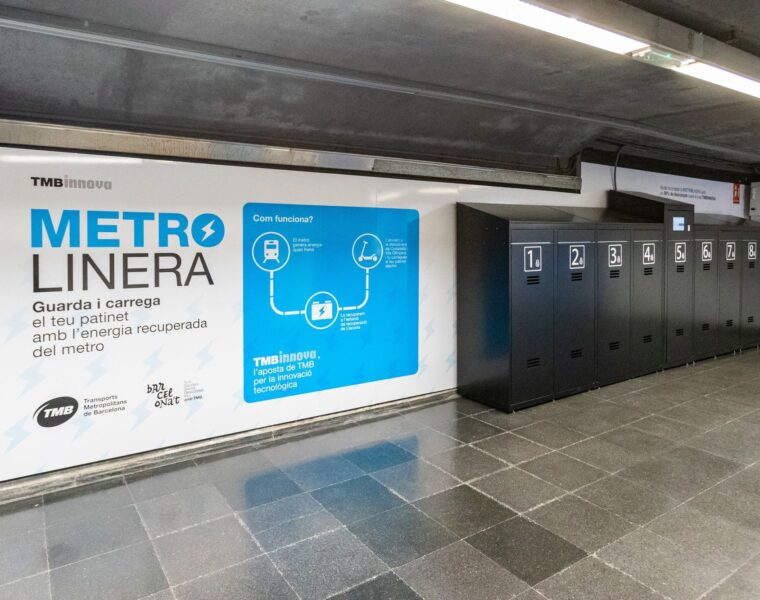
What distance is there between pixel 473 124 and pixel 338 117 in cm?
142

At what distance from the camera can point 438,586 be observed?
263 cm

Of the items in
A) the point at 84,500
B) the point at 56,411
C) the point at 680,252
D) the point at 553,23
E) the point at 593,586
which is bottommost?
the point at 593,586

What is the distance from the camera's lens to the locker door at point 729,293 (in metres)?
7.54

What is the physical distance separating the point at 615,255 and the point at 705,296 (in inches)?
85.6

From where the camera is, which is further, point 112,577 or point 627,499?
point 627,499

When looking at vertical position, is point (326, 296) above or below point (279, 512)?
above

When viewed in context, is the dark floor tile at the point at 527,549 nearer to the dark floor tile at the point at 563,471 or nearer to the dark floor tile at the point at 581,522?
the dark floor tile at the point at 581,522

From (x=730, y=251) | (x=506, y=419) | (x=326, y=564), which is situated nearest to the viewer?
(x=326, y=564)

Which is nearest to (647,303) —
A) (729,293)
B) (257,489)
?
(729,293)

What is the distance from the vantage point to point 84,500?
138 inches

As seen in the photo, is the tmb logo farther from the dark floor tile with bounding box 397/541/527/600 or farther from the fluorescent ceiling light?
the fluorescent ceiling light

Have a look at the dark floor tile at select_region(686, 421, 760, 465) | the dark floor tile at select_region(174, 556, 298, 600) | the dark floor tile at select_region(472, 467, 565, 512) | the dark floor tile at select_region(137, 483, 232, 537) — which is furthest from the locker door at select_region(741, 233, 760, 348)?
the dark floor tile at select_region(174, 556, 298, 600)

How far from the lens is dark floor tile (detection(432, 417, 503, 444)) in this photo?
4582 mm

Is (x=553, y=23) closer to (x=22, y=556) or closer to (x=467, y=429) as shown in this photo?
(x=467, y=429)
